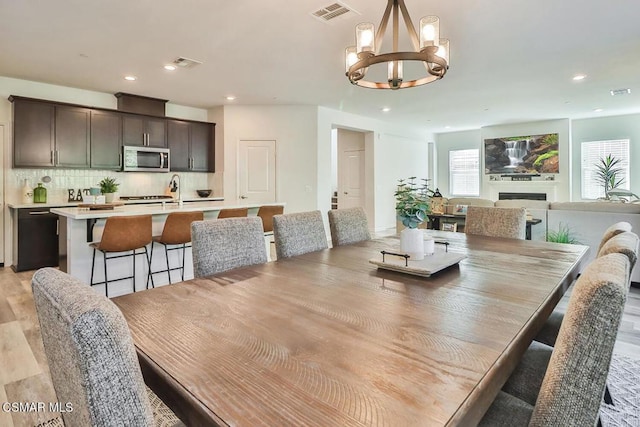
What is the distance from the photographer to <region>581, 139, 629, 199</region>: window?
7693mm

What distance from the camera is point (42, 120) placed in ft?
16.4

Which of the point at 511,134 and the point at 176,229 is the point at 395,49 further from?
the point at 511,134

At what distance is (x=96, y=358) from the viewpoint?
0.57 metres

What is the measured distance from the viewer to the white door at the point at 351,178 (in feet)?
28.3

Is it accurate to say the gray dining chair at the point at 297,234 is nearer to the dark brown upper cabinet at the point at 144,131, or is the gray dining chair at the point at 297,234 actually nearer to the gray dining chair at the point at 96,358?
the gray dining chair at the point at 96,358

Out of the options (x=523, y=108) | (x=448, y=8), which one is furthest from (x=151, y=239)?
(x=523, y=108)

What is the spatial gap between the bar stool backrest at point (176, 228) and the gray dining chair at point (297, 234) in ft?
5.31

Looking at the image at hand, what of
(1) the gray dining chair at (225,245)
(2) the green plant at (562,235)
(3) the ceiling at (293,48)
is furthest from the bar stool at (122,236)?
(2) the green plant at (562,235)

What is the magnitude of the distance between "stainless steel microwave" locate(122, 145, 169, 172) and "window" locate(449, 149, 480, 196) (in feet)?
25.3

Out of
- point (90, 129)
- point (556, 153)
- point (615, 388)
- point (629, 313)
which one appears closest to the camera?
point (615, 388)

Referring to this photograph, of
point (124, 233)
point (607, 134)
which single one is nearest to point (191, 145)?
point (124, 233)

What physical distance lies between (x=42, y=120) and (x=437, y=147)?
9.23 metres

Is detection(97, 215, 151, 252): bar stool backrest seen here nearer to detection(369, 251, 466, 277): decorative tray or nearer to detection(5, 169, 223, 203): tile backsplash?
detection(369, 251, 466, 277): decorative tray

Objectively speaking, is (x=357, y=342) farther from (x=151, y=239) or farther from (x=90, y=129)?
(x=90, y=129)
